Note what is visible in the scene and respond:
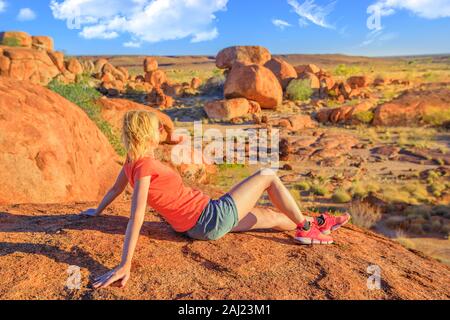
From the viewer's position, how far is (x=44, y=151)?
5395 mm

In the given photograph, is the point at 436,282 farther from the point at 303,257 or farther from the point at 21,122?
the point at 21,122

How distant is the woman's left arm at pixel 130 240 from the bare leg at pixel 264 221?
97cm

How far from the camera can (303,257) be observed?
317cm

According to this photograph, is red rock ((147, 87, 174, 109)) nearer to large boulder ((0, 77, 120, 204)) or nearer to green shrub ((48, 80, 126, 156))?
green shrub ((48, 80, 126, 156))

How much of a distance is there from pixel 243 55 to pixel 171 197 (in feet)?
82.1

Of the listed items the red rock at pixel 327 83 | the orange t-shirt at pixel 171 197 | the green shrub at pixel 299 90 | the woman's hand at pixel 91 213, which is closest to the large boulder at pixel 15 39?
the green shrub at pixel 299 90

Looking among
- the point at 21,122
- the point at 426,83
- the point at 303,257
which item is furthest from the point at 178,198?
the point at 426,83

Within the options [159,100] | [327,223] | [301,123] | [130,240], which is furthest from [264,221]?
[159,100]

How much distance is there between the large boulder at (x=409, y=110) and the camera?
18438 millimetres

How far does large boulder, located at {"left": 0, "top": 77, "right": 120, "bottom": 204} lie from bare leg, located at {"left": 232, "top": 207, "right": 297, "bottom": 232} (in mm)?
2780

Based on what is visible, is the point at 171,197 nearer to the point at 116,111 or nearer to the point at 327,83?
the point at 116,111

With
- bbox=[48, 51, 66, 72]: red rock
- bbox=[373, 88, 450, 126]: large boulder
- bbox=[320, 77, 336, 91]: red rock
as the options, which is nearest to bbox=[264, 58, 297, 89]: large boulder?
bbox=[320, 77, 336, 91]: red rock

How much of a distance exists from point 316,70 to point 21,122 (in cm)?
2879

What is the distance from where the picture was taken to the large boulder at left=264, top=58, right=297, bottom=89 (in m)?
25.8
